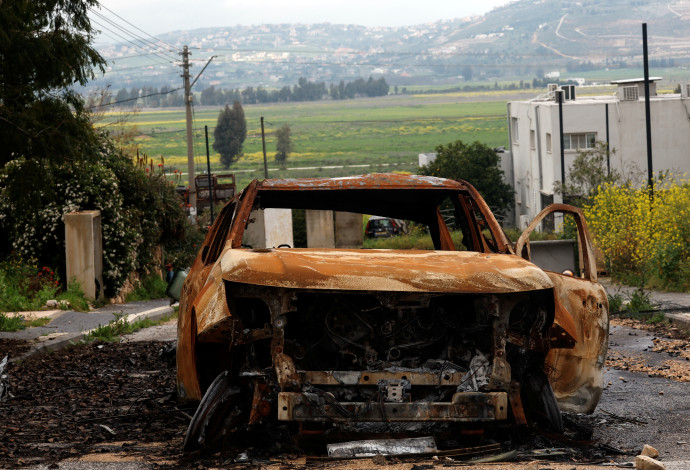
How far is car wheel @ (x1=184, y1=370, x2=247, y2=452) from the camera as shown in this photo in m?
5.93

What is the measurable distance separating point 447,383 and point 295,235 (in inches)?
1720

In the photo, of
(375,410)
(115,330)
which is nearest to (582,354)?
(375,410)

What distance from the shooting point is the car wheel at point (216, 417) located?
593cm

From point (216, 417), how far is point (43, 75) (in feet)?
26.7

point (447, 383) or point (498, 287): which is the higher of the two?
point (498, 287)

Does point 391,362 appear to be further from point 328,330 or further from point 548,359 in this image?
point 548,359

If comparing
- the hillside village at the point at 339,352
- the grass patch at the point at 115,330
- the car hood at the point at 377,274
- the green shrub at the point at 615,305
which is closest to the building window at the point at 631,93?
the green shrub at the point at 615,305

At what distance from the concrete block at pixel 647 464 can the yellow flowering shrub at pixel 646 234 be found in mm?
15628

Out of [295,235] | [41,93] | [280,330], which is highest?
[41,93]

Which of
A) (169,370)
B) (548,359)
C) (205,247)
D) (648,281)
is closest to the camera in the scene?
(548,359)

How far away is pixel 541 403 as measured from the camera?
20.4ft

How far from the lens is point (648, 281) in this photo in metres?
21.3

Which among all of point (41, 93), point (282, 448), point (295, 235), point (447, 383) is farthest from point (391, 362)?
point (295, 235)

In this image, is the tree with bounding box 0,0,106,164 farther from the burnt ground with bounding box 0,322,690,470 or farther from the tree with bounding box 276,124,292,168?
the tree with bounding box 276,124,292,168
